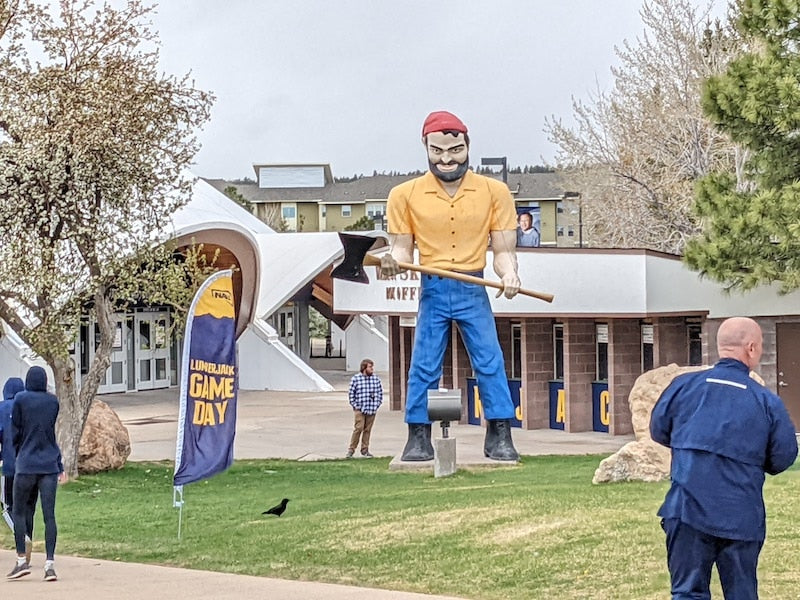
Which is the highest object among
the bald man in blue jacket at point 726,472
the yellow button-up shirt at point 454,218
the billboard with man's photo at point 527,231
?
the billboard with man's photo at point 527,231

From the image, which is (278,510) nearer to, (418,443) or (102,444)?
(418,443)

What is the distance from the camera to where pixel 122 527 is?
1233cm

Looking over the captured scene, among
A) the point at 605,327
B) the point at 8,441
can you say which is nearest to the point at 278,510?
the point at 8,441

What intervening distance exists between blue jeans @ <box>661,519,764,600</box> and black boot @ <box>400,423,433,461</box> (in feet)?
29.9

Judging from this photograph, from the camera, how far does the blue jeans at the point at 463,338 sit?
1410 centimetres

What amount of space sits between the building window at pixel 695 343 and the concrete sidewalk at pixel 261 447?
6.29ft

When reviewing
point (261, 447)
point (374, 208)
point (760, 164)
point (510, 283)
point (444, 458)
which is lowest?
point (261, 447)

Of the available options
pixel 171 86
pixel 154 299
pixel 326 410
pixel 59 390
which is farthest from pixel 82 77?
pixel 326 410

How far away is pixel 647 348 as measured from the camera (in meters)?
22.5

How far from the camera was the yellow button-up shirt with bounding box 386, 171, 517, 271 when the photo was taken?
45.1 ft

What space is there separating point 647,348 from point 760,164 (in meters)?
4.56

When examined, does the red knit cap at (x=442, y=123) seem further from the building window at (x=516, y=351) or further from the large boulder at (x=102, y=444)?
the building window at (x=516, y=351)

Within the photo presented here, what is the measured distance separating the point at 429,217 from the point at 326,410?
15.2 metres

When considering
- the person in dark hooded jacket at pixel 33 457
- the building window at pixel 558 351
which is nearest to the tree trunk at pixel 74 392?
the person in dark hooded jacket at pixel 33 457
